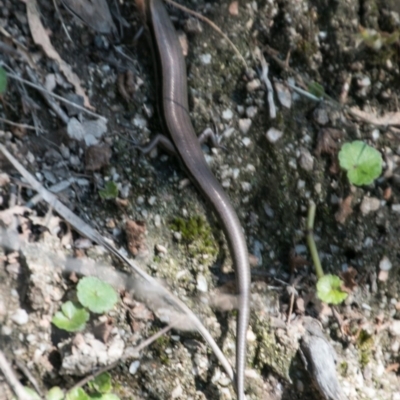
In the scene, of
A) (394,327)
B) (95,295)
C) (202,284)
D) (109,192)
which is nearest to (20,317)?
(95,295)

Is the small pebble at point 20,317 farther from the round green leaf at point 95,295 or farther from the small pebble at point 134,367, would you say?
the small pebble at point 134,367

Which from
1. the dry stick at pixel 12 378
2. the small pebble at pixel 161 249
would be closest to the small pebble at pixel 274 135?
the small pebble at pixel 161 249

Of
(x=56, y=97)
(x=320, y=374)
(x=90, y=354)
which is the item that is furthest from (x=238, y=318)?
(x=56, y=97)

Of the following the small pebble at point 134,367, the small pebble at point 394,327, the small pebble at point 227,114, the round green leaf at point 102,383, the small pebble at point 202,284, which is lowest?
the round green leaf at point 102,383

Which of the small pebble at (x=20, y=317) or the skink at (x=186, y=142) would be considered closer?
→ the small pebble at (x=20, y=317)

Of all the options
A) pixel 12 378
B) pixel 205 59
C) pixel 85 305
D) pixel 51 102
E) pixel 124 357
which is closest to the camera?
pixel 12 378

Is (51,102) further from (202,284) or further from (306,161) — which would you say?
(306,161)

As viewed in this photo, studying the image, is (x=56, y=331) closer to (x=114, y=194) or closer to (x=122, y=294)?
(x=122, y=294)

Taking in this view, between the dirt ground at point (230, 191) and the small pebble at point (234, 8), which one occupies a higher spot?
the small pebble at point (234, 8)
